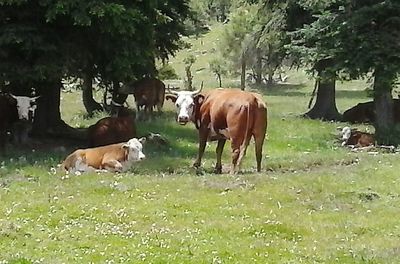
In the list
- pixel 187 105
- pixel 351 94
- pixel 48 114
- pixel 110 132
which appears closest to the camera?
pixel 187 105

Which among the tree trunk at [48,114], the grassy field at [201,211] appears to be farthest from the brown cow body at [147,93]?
the grassy field at [201,211]

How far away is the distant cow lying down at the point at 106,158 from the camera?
17672mm

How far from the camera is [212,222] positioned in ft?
39.9

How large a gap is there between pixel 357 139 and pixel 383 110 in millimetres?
2808

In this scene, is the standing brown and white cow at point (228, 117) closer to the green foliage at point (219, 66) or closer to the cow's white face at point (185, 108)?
the cow's white face at point (185, 108)

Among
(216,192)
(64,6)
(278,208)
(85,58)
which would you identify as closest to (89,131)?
(85,58)

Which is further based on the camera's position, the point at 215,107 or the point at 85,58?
the point at 85,58

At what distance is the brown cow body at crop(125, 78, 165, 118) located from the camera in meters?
30.5

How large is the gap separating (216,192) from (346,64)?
11.6m

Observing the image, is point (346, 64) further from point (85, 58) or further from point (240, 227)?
point (240, 227)

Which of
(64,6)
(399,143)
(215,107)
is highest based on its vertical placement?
(64,6)

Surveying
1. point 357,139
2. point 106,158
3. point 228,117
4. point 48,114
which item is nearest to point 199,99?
point 228,117

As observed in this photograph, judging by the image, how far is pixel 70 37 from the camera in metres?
20.9

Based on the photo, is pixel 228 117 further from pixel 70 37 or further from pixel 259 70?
pixel 259 70
